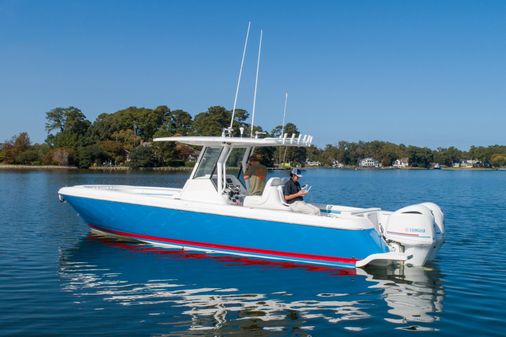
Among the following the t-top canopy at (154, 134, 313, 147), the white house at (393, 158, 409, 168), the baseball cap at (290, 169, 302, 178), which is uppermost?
the white house at (393, 158, 409, 168)

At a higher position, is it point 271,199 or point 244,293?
point 271,199

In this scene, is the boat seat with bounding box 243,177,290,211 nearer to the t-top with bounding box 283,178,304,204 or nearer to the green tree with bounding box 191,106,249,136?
the t-top with bounding box 283,178,304,204

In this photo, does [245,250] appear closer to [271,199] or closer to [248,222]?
[248,222]

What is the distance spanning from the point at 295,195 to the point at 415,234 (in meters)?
2.65

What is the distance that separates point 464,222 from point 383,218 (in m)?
9.80

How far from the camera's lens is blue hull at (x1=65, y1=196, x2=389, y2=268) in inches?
390

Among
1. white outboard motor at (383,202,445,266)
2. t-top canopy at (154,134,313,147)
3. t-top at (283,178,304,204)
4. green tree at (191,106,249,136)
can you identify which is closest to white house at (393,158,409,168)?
green tree at (191,106,249,136)

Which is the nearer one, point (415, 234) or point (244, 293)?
point (244, 293)

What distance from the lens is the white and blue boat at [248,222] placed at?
9.77m

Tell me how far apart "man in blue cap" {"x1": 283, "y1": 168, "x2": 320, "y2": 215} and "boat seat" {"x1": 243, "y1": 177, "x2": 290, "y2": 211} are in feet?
0.42

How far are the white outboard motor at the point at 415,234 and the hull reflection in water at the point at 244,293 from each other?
467 mm

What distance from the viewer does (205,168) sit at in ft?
39.4

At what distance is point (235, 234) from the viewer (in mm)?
10828

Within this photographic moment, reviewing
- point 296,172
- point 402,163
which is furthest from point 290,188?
point 402,163
